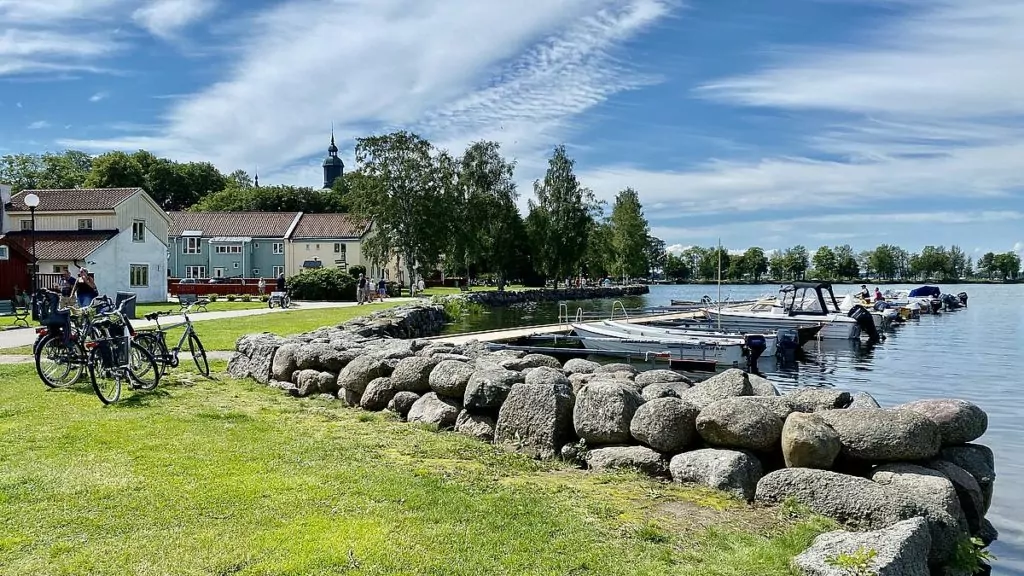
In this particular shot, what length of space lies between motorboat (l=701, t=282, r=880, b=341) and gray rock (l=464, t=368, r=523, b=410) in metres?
25.3

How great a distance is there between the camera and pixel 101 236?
42656mm

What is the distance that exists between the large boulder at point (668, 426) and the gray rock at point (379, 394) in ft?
13.0

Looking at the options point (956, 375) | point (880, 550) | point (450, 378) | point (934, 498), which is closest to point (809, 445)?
point (934, 498)

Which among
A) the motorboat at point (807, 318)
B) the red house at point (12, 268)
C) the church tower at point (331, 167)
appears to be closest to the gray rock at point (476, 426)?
the motorboat at point (807, 318)

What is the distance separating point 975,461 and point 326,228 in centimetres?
6968

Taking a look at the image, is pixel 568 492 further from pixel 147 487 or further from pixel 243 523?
pixel 147 487

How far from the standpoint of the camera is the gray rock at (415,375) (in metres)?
9.88

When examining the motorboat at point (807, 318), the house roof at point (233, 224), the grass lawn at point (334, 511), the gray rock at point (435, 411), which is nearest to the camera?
the grass lawn at point (334, 511)

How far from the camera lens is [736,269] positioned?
17225cm

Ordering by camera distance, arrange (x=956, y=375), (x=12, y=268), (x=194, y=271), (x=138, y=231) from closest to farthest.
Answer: (x=956, y=375)
(x=12, y=268)
(x=138, y=231)
(x=194, y=271)

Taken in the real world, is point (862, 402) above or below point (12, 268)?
below

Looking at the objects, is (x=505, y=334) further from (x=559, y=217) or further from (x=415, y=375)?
(x=559, y=217)

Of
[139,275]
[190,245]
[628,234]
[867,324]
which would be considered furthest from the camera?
[628,234]

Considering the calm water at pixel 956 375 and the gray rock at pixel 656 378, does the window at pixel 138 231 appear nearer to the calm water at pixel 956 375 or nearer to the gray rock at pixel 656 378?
the calm water at pixel 956 375
